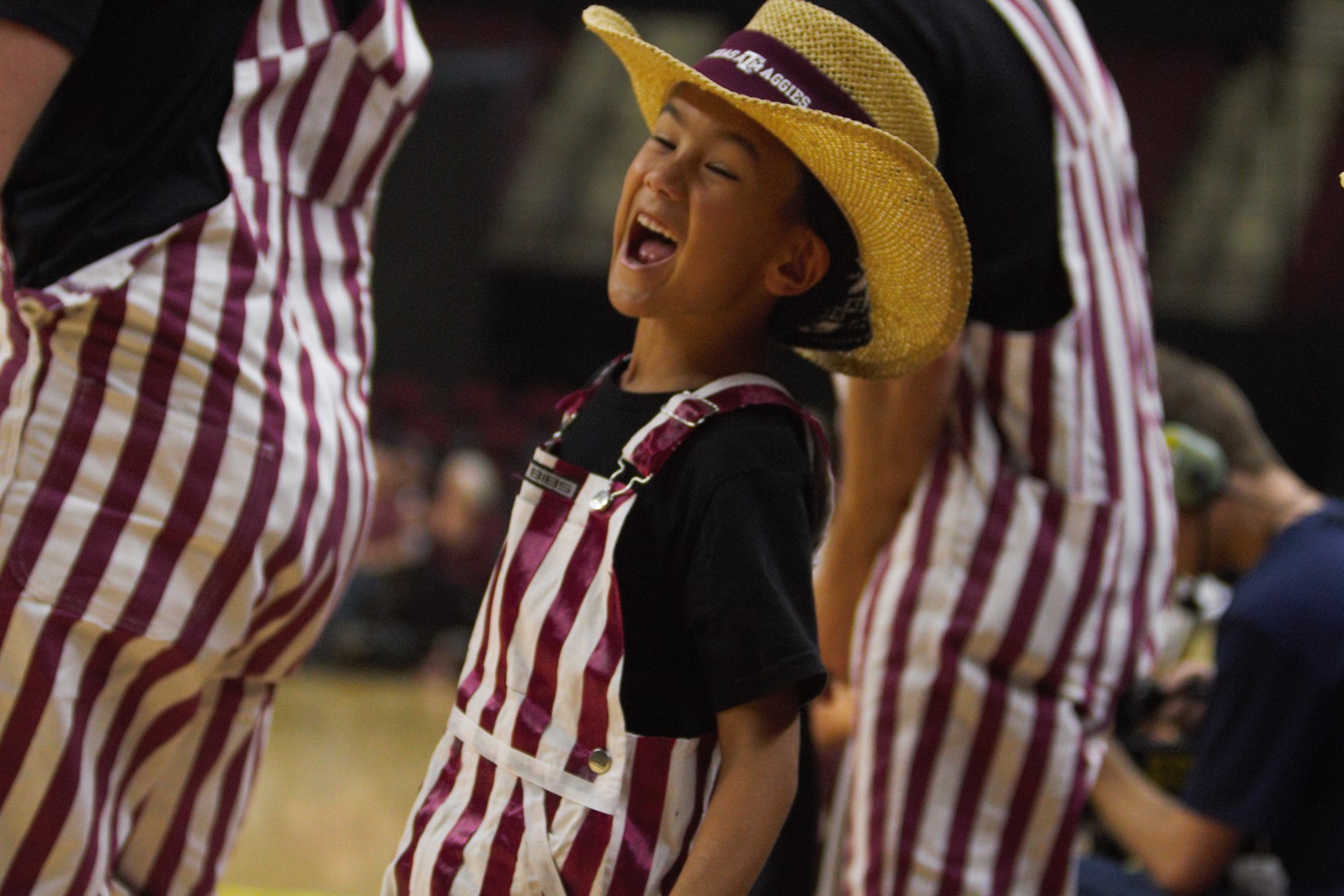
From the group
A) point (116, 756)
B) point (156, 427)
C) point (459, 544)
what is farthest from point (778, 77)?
point (459, 544)

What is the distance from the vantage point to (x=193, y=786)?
1.56 metres

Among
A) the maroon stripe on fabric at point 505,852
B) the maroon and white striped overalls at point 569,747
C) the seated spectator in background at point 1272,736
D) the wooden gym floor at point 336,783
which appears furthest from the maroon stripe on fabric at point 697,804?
the wooden gym floor at point 336,783

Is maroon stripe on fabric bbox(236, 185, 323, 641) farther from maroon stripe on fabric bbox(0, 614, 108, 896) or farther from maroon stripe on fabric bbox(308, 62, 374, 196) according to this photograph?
maroon stripe on fabric bbox(0, 614, 108, 896)

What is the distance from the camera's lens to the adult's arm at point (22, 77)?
1.28 meters

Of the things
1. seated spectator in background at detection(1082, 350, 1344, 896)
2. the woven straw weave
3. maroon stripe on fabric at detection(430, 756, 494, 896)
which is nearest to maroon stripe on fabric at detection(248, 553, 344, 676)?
Answer: maroon stripe on fabric at detection(430, 756, 494, 896)

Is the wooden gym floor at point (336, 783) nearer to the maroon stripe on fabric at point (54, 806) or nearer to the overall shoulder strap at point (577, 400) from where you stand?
the maroon stripe on fabric at point (54, 806)

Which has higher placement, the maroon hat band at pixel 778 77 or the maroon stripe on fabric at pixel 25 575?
the maroon hat band at pixel 778 77

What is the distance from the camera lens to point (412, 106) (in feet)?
5.60

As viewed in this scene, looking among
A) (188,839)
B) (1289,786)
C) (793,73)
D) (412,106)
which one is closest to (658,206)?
(793,73)

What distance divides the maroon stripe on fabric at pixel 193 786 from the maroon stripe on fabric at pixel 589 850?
587 millimetres

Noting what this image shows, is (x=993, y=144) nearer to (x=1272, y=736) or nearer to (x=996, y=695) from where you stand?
(x=996, y=695)

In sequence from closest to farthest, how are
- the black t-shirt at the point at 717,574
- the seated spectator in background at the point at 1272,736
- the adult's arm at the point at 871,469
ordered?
the black t-shirt at the point at 717,574 < the adult's arm at the point at 871,469 < the seated spectator in background at the point at 1272,736

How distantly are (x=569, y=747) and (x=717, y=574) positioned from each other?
181 millimetres

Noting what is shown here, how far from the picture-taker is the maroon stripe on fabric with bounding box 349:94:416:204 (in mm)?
Answer: 1653
